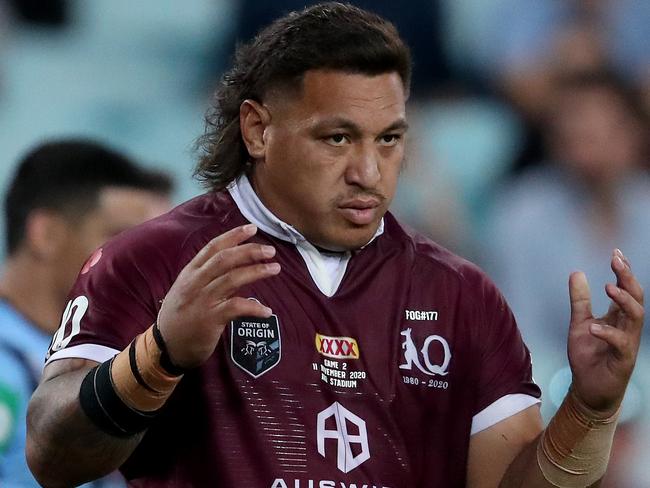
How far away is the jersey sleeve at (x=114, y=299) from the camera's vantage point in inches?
106

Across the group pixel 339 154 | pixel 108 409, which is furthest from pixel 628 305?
pixel 108 409

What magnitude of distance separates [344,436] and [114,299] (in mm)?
564

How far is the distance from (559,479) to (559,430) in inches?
4.3

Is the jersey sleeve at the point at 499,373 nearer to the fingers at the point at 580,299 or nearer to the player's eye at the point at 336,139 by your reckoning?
the fingers at the point at 580,299

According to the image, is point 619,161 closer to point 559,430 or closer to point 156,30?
point 156,30

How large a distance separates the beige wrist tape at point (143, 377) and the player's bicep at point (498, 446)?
0.77 meters

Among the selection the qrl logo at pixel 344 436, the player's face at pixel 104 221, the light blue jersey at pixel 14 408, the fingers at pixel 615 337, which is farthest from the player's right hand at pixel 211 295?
the player's face at pixel 104 221

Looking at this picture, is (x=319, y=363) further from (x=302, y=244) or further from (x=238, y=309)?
(x=238, y=309)

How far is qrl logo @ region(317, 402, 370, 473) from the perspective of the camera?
9.20 feet

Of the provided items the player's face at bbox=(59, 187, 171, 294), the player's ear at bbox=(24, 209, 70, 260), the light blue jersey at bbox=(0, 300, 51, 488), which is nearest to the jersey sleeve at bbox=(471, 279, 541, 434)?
the light blue jersey at bbox=(0, 300, 51, 488)

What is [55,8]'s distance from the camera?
613cm

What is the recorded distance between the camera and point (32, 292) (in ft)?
16.7

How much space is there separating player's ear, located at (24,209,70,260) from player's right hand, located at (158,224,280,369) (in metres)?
2.81

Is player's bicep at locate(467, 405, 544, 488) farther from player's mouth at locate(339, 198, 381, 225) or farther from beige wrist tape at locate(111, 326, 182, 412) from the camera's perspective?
beige wrist tape at locate(111, 326, 182, 412)
